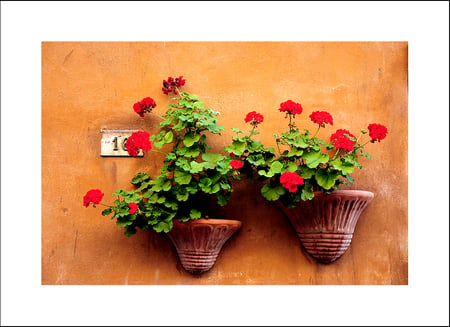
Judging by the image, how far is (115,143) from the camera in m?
4.23

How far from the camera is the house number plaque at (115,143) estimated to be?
422 cm

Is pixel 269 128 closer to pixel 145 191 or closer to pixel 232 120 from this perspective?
pixel 232 120

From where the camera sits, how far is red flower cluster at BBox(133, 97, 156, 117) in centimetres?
411

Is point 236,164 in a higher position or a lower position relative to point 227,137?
lower

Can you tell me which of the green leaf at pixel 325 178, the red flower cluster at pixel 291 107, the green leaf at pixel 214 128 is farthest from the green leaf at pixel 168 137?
the green leaf at pixel 325 178

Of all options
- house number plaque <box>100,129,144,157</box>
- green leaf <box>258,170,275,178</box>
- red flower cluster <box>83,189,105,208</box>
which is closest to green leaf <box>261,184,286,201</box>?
green leaf <box>258,170,275,178</box>

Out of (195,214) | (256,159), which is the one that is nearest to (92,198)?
(195,214)

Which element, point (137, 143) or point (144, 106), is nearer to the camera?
point (137, 143)

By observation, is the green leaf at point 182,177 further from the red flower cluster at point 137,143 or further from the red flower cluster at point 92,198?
the red flower cluster at point 92,198

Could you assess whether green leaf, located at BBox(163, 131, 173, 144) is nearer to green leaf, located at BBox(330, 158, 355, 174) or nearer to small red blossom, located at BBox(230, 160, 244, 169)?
small red blossom, located at BBox(230, 160, 244, 169)

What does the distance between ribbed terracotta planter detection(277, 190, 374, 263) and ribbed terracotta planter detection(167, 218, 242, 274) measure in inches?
16.5

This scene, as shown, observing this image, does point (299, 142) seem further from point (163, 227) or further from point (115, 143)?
point (115, 143)

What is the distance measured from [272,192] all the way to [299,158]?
0.30 m
